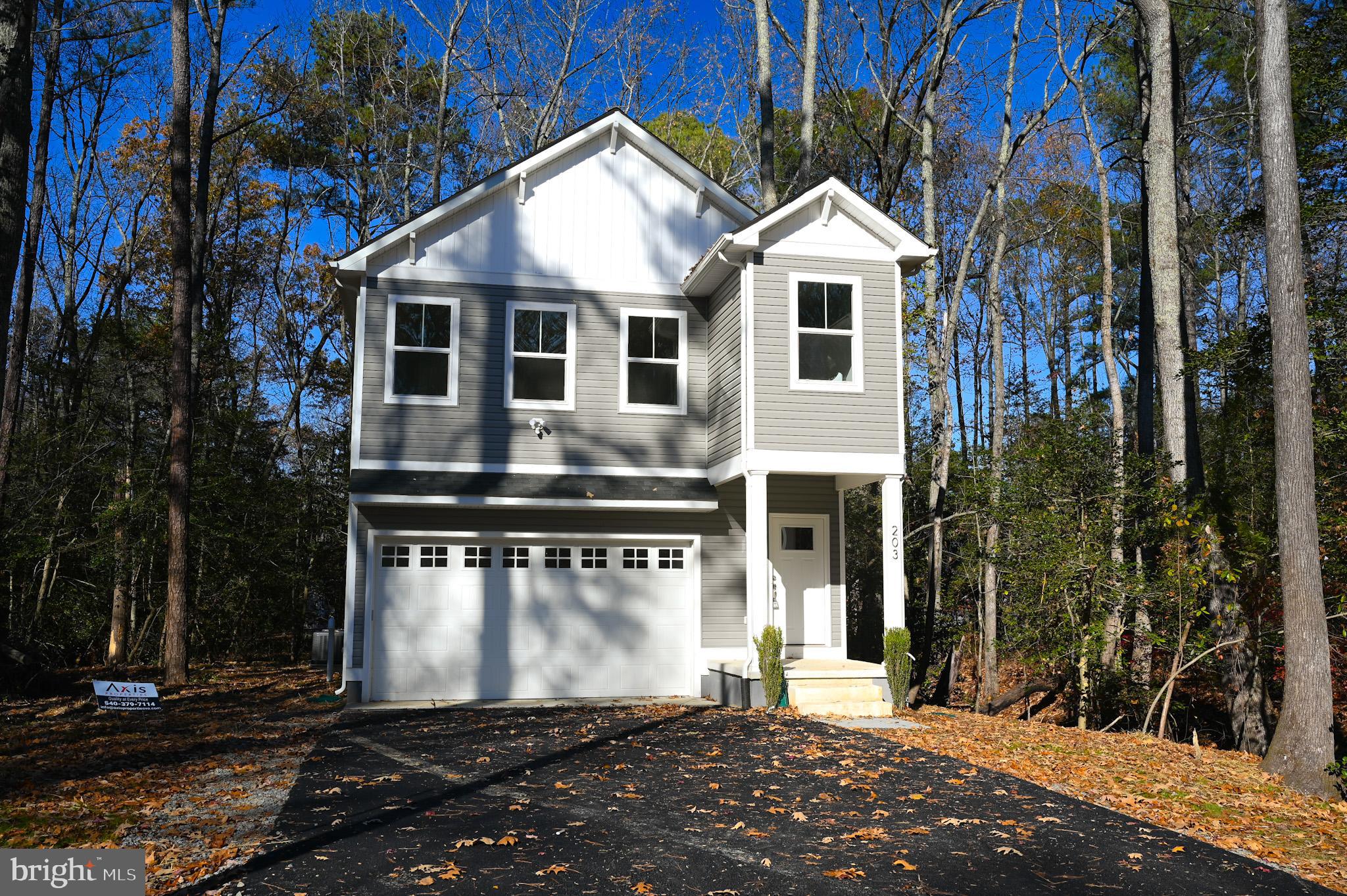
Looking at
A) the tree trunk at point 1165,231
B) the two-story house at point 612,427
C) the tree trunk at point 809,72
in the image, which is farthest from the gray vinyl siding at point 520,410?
the tree trunk at point 1165,231

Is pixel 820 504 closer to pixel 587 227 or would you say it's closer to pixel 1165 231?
pixel 587 227

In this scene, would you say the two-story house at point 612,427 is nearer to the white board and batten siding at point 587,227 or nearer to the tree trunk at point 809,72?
the white board and batten siding at point 587,227

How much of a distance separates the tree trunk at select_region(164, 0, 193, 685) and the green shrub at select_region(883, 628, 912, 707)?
10062 millimetres

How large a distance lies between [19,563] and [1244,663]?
692 inches

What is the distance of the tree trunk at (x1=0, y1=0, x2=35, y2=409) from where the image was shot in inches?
281

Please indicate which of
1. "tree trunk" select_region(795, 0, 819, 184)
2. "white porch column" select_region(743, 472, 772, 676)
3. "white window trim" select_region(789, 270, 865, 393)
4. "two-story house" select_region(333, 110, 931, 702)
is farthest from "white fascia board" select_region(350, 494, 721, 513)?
"tree trunk" select_region(795, 0, 819, 184)

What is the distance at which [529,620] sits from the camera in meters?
13.4

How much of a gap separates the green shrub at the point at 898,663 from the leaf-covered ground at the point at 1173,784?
1.16ft

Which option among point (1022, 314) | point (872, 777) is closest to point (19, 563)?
point (872, 777)

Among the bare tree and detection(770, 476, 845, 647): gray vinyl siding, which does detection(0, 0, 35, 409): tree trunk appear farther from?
the bare tree

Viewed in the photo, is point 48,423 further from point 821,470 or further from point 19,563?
point 821,470

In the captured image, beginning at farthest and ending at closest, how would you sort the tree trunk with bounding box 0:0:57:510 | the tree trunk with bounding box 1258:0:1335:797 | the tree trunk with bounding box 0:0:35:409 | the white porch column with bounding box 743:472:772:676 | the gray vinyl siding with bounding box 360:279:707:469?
the tree trunk with bounding box 0:0:57:510
the gray vinyl siding with bounding box 360:279:707:469
the white porch column with bounding box 743:472:772:676
the tree trunk with bounding box 1258:0:1335:797
the tree trunk with bounding box 0:0:35:409

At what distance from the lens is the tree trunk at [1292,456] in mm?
8805

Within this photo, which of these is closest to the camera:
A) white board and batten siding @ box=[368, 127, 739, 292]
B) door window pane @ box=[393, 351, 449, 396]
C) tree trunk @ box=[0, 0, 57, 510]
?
door window pane @ box=[393, 351, 449, 396]
